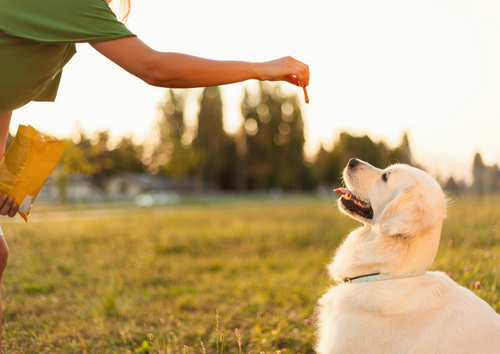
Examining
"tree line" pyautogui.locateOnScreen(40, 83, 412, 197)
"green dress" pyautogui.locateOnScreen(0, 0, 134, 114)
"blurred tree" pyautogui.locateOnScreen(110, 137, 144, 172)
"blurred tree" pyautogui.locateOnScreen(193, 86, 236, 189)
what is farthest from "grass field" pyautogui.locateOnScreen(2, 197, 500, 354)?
"blurred tree" pyautogui.locateOnScreen(110, 137, 144, 172)

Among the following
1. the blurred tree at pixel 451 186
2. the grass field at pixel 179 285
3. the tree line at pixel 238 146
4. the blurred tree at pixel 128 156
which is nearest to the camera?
the grass field at pixel 179 285

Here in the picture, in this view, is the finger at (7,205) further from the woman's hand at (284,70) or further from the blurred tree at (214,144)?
the blurred tree at (214,144)

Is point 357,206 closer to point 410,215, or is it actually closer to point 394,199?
point 394,199

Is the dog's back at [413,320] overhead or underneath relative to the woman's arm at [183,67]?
underneath

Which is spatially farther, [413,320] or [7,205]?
[413,320]

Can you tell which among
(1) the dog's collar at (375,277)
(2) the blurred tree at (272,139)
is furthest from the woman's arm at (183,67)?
(2) the blurred tree at (272,139)

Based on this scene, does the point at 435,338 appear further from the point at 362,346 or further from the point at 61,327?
the point at 61,327

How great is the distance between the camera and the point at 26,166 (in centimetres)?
177

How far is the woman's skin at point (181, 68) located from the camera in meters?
1.54

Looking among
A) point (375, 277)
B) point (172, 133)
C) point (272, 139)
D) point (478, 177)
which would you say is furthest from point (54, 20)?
point (272, 139)

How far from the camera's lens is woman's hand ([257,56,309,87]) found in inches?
66.2

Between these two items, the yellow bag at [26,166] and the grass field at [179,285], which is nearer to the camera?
the yellow bag at [26,166]

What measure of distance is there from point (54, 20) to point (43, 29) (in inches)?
2.2

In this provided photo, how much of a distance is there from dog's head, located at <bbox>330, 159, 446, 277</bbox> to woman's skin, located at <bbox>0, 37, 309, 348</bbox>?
1.17 metres
